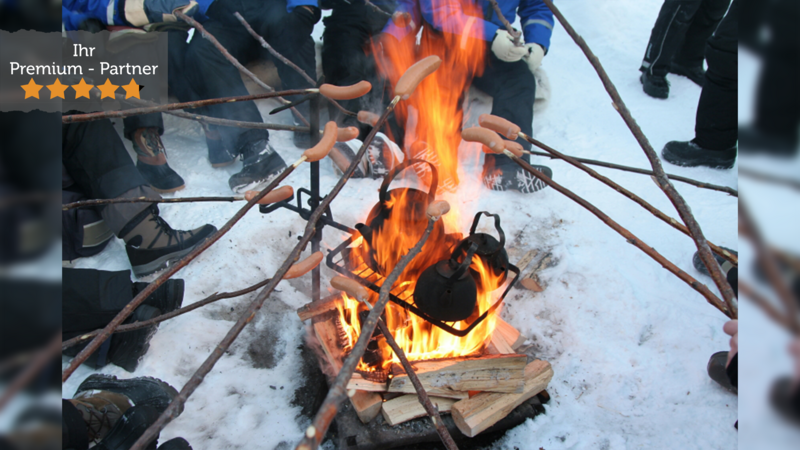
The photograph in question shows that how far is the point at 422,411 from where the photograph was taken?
78.9 inches

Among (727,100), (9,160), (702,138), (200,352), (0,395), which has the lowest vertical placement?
(200,352)

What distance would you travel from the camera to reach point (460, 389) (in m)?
2.01

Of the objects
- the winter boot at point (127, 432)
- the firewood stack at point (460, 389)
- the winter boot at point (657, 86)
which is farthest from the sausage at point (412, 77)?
the winter boot at point (657, 86)

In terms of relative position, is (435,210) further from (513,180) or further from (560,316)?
(513,180)

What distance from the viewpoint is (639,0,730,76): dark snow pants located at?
423cm

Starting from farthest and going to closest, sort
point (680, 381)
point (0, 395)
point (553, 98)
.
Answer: point (553, 98)
point (680, 381)
point (0, 395)

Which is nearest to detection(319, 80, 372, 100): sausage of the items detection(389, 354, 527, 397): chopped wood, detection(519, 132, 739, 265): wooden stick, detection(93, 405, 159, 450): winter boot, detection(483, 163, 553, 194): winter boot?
detection(519, 132, 739, 265): wooden stick

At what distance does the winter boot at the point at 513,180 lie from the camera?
11.2ft

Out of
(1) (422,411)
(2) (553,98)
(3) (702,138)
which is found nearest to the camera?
(1) (422,411)

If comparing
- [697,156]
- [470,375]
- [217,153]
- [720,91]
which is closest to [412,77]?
[470,375]

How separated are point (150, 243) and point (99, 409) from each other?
107 centimetres

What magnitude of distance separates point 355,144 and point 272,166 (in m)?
0.67

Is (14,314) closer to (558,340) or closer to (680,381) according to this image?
(558,340)

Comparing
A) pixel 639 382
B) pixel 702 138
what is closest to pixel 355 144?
pixel 639 382
